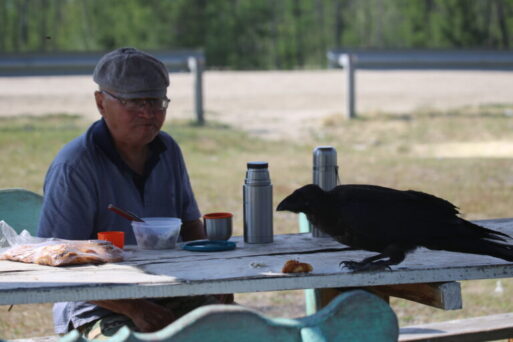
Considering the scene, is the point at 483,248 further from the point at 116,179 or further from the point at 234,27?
the point at 234,27

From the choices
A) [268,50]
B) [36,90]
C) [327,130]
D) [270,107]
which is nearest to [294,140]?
[327,130]

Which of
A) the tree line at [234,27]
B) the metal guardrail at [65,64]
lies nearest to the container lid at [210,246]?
the metal guardrail at [65,64]

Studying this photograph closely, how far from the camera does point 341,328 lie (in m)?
1.79

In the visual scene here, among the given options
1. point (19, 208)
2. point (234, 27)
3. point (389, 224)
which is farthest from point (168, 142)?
point (234, 27)

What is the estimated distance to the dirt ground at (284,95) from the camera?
14719 millimetres

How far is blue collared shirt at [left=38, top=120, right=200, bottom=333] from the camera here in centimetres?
283

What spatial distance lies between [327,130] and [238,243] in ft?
33.6

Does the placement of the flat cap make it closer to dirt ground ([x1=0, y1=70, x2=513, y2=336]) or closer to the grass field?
the grass field

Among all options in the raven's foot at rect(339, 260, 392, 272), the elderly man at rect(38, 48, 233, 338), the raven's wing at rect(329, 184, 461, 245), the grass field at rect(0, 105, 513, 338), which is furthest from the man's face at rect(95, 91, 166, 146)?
the grass field at rect(0, 105, 513, 338)

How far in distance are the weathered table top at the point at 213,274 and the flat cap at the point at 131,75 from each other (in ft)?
1.92

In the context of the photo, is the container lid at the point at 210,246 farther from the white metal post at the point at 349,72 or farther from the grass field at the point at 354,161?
the white metal post at the point at 349,72

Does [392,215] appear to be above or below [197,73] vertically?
below

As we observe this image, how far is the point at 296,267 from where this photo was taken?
2.39 m

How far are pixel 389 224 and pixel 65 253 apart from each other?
991mm
